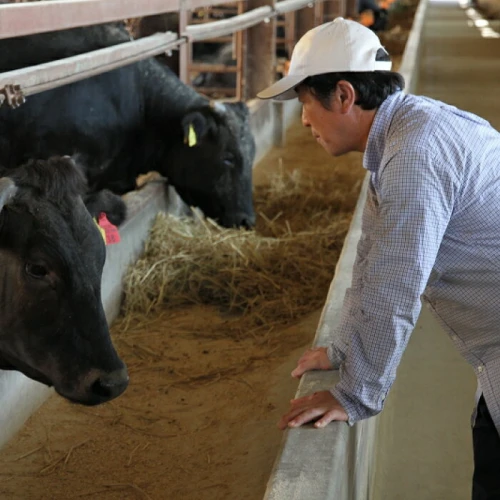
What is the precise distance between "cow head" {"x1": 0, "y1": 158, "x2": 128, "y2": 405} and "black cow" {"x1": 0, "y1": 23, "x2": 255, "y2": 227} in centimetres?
260

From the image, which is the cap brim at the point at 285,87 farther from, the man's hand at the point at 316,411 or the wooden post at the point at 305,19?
the wooden post at the point at 305,19

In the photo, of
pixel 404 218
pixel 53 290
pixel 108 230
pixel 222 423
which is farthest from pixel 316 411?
pixel 108 230

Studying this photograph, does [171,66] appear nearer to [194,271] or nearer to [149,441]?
[194,271]

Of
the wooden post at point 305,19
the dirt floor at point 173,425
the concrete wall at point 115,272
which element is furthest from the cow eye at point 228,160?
the wooden post at point 305,19

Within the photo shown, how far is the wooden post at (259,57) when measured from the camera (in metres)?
10.6

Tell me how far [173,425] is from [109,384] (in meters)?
0.85

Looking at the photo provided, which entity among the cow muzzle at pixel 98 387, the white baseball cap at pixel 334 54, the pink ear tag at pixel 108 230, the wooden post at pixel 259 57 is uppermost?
the white baseball cap at pixel 334 54

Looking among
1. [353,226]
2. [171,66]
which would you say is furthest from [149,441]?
[171,66]

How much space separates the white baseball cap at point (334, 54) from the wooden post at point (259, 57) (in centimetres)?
818

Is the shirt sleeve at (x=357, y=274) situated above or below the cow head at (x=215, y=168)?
above

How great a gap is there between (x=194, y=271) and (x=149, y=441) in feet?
6.28

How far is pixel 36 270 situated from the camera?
3199mm

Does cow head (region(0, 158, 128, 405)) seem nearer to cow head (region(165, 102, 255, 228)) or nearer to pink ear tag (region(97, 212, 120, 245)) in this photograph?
pink ear tag (region(97, 212, 120, 245))

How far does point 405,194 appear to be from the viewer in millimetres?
2189
